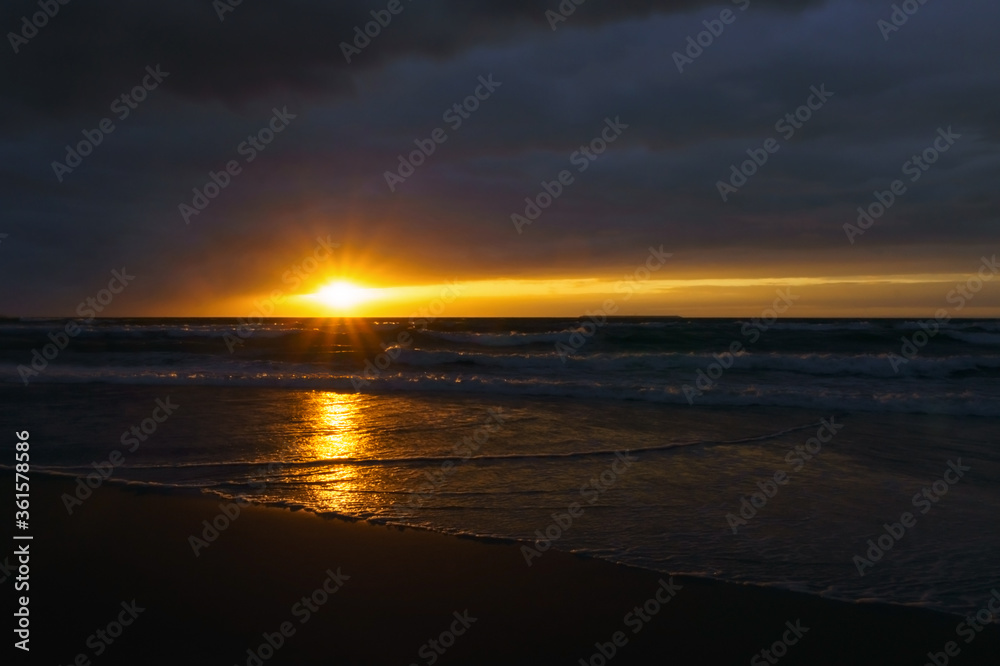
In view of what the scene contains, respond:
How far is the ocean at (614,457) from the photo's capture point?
4496 millimetres

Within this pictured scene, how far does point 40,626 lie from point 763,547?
434 cm

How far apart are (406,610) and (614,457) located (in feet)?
13.4

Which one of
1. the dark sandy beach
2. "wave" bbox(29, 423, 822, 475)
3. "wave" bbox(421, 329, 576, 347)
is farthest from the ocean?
"wave" bbox(421, 329, 576, 347)

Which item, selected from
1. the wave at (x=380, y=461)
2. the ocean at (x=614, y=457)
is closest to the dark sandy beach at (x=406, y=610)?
the ocean at (x=614, y=457)

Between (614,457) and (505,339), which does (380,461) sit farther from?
(505,339)

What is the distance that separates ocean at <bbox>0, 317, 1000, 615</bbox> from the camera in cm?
450

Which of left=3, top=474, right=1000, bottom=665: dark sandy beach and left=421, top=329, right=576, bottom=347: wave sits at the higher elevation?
left=421, top=329, right=576, bottom=347: wave

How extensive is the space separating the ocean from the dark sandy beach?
30 centimetres

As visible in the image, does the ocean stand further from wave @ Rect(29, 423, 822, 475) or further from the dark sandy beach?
the dark sandy beach

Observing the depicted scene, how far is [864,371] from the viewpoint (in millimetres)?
17234

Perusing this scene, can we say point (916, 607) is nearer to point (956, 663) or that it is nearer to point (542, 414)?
point (956, 663)

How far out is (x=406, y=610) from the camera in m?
3.56

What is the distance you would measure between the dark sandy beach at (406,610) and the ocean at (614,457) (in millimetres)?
296

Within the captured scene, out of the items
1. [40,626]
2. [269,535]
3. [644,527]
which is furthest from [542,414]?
[40,626]
